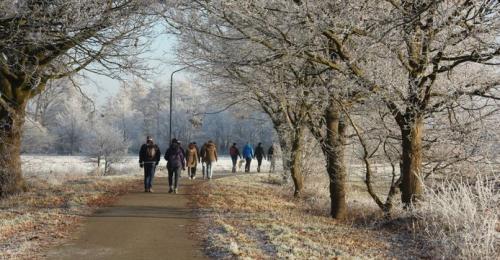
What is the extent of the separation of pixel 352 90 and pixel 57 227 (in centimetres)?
665

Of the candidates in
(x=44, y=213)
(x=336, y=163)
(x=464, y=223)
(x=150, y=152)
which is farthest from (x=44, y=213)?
(x=464, y=223)

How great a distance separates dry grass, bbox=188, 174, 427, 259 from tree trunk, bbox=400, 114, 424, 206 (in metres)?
0.90

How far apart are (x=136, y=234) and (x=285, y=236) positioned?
8.39 ft

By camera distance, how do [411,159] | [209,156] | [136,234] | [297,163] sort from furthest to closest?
[209,156] < [297,163] < [411,159] < [136,234]

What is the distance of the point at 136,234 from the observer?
355 inches

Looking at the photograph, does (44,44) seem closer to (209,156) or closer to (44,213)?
(44,213)

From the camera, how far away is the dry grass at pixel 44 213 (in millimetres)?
8172

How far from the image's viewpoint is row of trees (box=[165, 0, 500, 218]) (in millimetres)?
9211

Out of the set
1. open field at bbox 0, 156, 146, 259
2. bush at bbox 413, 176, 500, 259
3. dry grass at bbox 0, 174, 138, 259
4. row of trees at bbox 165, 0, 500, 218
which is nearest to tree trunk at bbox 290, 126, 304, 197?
row of trees at bbox 165, 0, 500, 218

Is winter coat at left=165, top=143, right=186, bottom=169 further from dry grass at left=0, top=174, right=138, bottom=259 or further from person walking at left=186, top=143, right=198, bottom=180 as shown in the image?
person walking at left=186, top=143, right=198, bottom=180

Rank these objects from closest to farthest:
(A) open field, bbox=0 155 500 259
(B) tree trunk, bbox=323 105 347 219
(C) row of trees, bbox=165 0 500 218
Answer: (A) open field, bbox=0 155 500 259 < (C) row of trees, bbox=165 0 500 218 < (B) tree trunk, bbox=323 105 347 219

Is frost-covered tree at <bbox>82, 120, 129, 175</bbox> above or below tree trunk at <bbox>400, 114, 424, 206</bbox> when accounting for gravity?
above

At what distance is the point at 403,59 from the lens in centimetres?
1030

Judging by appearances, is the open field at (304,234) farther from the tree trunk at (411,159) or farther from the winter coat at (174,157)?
the winter coat at (174,157)
